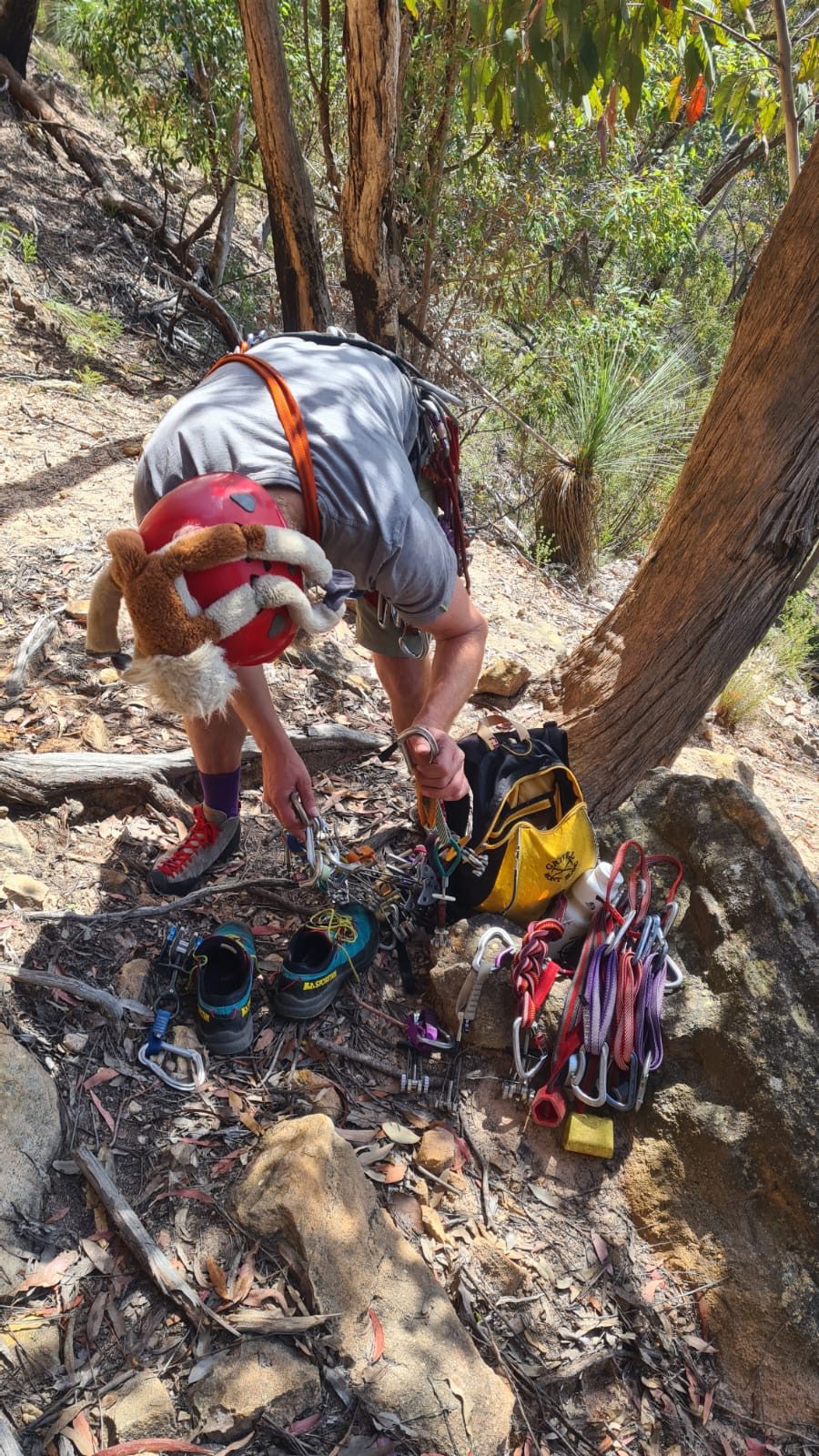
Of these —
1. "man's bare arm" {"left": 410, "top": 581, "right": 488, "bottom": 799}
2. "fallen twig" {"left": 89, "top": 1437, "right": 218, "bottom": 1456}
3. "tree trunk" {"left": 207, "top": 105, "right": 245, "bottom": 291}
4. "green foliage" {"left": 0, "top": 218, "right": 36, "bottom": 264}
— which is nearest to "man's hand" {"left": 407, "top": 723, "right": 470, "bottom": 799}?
"man's bare arm" {"left": 410, "top": 581, "right": 488, "bottom": 799}

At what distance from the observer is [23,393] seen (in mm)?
4621

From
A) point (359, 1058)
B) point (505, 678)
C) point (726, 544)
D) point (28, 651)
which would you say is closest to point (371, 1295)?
point (359, 1058)

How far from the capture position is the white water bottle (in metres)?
2.22

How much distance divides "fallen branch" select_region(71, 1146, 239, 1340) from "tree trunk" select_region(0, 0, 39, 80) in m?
8.82

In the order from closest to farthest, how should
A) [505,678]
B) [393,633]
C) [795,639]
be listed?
[393,633] < [505,678] < [795,639]

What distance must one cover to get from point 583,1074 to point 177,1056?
0.88 meters

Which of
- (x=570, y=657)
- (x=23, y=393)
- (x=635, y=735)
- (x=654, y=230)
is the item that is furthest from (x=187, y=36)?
(x=635, y=735)

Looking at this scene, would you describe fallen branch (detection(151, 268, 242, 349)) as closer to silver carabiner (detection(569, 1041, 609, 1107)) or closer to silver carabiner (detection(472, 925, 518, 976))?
silver carabiner (detection(472, 925, 518, 976))

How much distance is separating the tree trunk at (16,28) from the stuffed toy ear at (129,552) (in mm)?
8184

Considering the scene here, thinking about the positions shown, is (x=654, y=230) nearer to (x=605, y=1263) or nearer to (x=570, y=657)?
(x=570, y=657)

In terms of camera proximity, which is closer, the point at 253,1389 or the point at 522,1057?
the point at 253,1389

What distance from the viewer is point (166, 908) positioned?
7.32 feet

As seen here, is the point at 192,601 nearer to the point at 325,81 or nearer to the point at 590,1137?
the point at 590,1137

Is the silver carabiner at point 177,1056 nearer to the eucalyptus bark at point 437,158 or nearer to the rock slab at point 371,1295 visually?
the rock slab at point 371,1295
